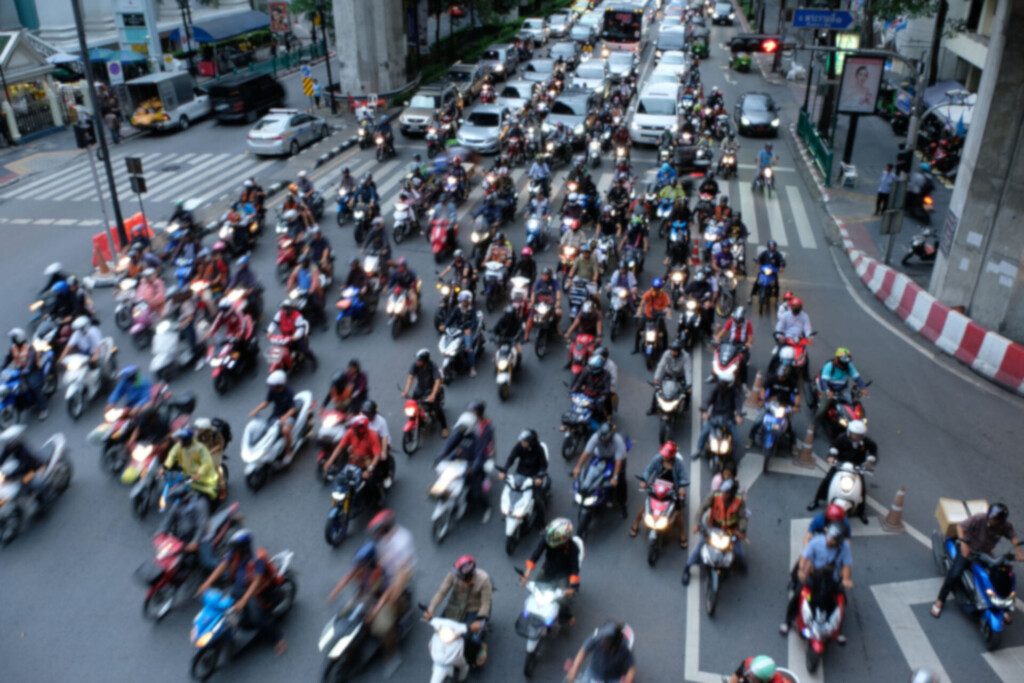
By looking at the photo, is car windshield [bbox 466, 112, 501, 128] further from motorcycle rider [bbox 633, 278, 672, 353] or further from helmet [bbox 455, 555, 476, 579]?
helmet [bbox 455, 555, 476, 579]

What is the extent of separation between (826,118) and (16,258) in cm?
2804

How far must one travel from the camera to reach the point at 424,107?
110ft

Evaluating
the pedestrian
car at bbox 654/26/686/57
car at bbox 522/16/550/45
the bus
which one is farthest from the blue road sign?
car at bbox 522/16/550/45

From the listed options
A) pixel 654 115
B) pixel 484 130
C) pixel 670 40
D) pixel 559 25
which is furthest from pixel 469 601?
pixel 559 25

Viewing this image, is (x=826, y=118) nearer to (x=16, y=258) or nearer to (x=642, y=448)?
(x=642, y=448)

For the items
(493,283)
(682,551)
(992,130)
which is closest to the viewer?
(682,551)

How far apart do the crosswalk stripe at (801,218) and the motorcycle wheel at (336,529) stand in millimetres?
16053

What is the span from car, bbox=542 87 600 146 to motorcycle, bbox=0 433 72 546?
21.6 m

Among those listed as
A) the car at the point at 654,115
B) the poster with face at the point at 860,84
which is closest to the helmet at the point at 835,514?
the poster with face at the point at 860,84

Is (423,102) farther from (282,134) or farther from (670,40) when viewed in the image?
(670,40)

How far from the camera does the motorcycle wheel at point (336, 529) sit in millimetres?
10539

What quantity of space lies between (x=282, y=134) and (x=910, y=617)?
27062mm

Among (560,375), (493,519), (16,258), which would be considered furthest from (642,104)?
(493,519)

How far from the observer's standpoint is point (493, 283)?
57.9 feet
